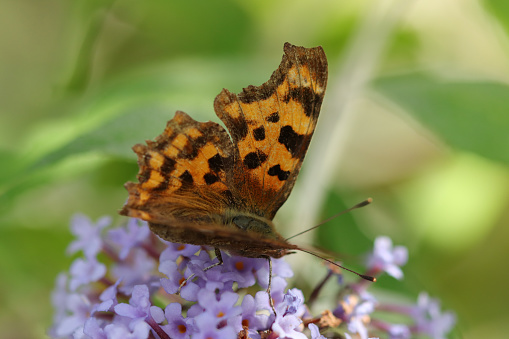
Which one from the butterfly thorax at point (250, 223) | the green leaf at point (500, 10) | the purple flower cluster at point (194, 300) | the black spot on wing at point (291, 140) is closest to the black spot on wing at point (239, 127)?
the black spot on wing at point (291, 140)

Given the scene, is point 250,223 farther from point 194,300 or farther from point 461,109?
point 461,109

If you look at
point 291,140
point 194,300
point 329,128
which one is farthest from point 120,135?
point 329,128

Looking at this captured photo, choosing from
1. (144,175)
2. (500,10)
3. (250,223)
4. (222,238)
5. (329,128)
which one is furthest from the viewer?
(329,128)

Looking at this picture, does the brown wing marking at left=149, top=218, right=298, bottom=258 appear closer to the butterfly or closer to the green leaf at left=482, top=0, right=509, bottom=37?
the butterfly

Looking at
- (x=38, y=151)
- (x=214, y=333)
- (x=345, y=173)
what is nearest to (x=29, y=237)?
(x=38, y=151)

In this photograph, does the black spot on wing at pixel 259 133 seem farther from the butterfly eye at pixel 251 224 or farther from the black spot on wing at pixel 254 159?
the butterfly eye at pixel 251 224

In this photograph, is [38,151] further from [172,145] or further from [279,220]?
[279,220]
